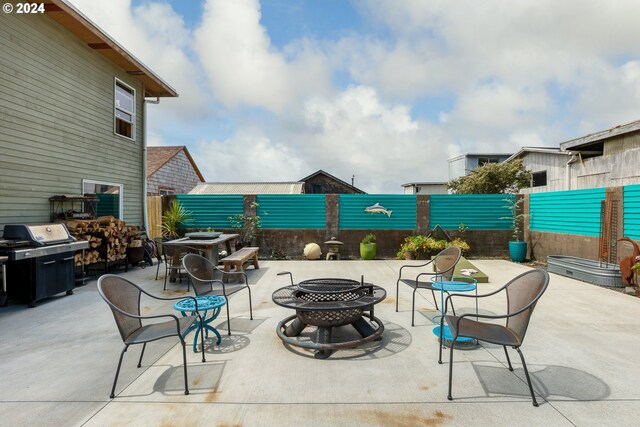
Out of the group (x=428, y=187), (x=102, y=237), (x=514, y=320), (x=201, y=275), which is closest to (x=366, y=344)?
(x=514, y=320)

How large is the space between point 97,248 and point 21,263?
209 cm

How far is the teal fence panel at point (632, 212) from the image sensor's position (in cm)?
614

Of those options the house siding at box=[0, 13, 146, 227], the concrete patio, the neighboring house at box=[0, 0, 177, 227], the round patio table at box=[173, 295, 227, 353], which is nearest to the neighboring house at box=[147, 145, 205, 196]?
the neighboring house at box=[0, 0, 177, 227]

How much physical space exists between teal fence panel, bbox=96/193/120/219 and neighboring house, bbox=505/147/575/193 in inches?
581

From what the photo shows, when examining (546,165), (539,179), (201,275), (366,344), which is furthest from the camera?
(539,179)

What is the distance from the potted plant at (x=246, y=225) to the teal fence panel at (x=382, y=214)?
264 centimetres

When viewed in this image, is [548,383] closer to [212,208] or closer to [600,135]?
[212,208]

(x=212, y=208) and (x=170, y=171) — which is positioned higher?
(x=170, y=171)

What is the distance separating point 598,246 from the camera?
7008 mm

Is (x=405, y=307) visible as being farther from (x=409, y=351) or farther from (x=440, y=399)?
(x=440, y=399)

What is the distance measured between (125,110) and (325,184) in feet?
52.7

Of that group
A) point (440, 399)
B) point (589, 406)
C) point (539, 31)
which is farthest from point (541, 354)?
point (539, 31)

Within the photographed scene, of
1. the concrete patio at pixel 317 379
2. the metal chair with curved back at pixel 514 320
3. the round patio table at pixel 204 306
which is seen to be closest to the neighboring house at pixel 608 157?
the concrete patio at pixel 317 379

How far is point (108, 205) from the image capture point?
8570 mm
